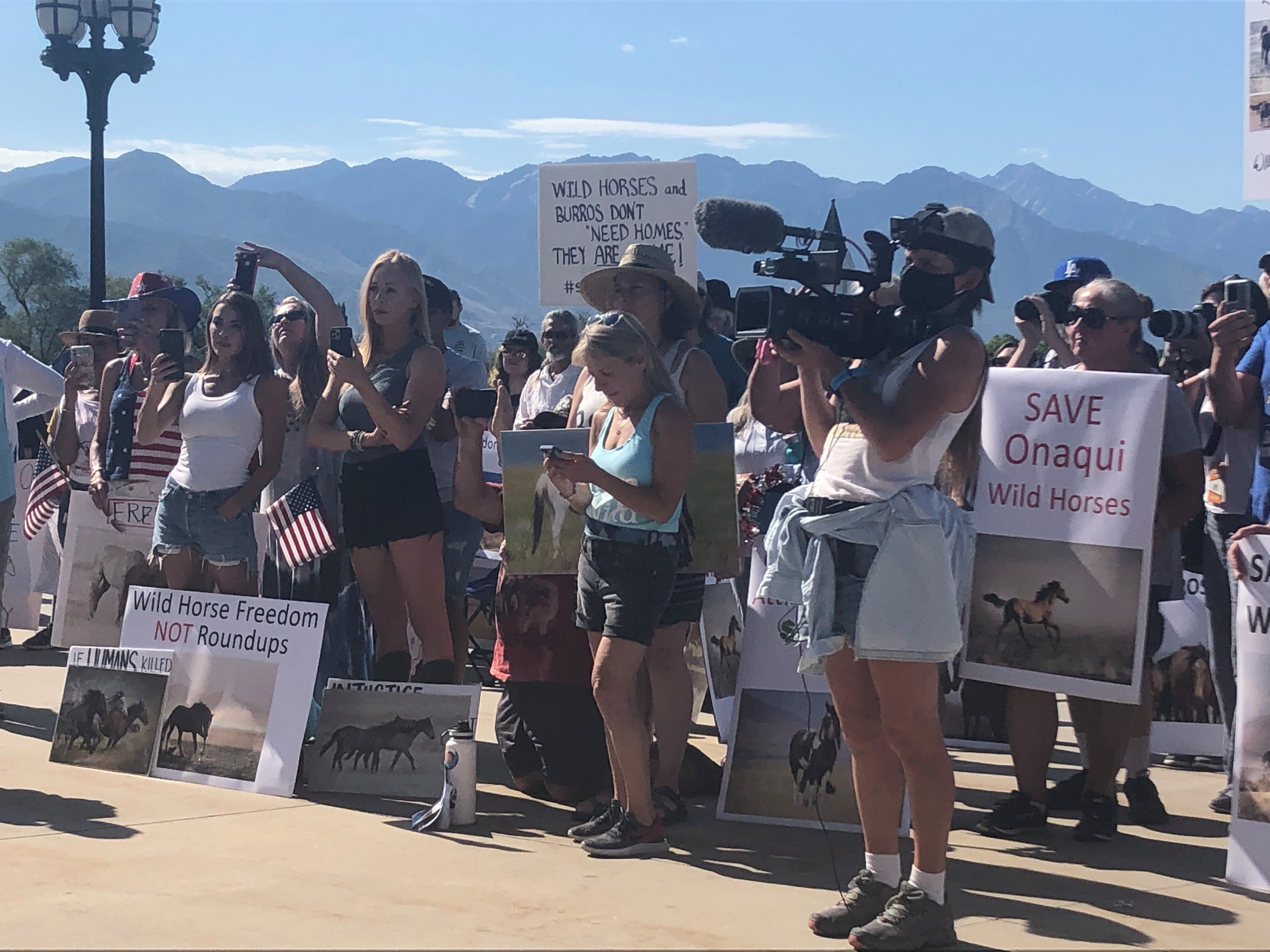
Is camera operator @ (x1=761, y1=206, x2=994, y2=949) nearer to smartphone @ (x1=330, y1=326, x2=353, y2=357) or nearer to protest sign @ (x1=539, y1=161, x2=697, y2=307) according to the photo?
smartphone @ (x1=330, y1=326, x2=353, y2=357)

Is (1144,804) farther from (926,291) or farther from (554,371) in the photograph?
(554,371)

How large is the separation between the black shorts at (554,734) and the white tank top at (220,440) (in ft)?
5.04

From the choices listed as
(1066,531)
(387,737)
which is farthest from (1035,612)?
(387,737)

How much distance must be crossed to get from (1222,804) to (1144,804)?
43 centimetres

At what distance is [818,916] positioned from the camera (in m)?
4.23

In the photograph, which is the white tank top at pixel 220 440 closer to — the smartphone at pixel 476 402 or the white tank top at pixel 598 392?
the smartphone at pixel 476 402

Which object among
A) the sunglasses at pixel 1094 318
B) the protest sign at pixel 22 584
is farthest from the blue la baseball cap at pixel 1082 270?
the protest sign at pixel 22 584

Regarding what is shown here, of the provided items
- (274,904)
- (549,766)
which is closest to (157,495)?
(549,766)

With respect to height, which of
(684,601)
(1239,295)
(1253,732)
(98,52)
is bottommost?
(1253,732)

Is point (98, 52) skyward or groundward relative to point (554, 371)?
skyward

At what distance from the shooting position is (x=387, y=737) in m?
6.03

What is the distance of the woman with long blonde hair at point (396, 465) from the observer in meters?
6.16

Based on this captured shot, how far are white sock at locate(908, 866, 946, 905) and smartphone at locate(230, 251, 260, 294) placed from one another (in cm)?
426

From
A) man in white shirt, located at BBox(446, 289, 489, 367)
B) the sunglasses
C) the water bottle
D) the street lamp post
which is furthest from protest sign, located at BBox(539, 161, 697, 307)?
the street lamp post
